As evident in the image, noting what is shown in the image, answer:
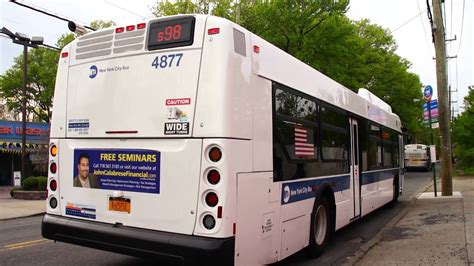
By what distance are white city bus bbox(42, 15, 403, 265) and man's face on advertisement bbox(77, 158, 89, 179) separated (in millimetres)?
12

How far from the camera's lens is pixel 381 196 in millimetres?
11570

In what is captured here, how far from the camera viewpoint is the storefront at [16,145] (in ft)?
95.8

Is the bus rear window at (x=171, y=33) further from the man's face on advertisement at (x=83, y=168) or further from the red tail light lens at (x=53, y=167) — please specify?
the red tail light lens at (x=53, y=167)

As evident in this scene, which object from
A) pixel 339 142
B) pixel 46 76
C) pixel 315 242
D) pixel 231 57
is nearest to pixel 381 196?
pixel 339 142

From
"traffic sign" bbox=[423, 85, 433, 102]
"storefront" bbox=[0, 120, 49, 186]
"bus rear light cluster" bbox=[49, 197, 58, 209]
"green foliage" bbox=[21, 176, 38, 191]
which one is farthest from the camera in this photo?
"storefront" bbox=[0, 120, 49, 186]

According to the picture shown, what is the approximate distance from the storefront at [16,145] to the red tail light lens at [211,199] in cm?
2462

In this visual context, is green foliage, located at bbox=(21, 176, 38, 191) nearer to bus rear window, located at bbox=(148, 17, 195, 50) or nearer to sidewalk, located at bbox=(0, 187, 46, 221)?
sidewalk, located at bbox=(0, 187, 46, 221)

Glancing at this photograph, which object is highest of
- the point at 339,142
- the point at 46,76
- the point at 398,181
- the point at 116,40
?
the point at 46,76

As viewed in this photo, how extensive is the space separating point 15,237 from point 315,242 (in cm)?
584

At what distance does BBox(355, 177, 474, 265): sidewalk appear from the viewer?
22.1 ft

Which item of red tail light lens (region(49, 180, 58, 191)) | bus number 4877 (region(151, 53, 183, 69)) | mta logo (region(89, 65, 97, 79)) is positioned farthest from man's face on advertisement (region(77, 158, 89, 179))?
bus number 4877 (region(151, 53, 183, 69))

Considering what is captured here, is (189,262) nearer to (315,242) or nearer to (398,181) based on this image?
(315,242)

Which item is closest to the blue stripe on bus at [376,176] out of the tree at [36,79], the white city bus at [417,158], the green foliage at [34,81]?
the white city bus at [417,158]

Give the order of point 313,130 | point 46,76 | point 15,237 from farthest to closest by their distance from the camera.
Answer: point 46,76 → point 15,237 → point 313,130
